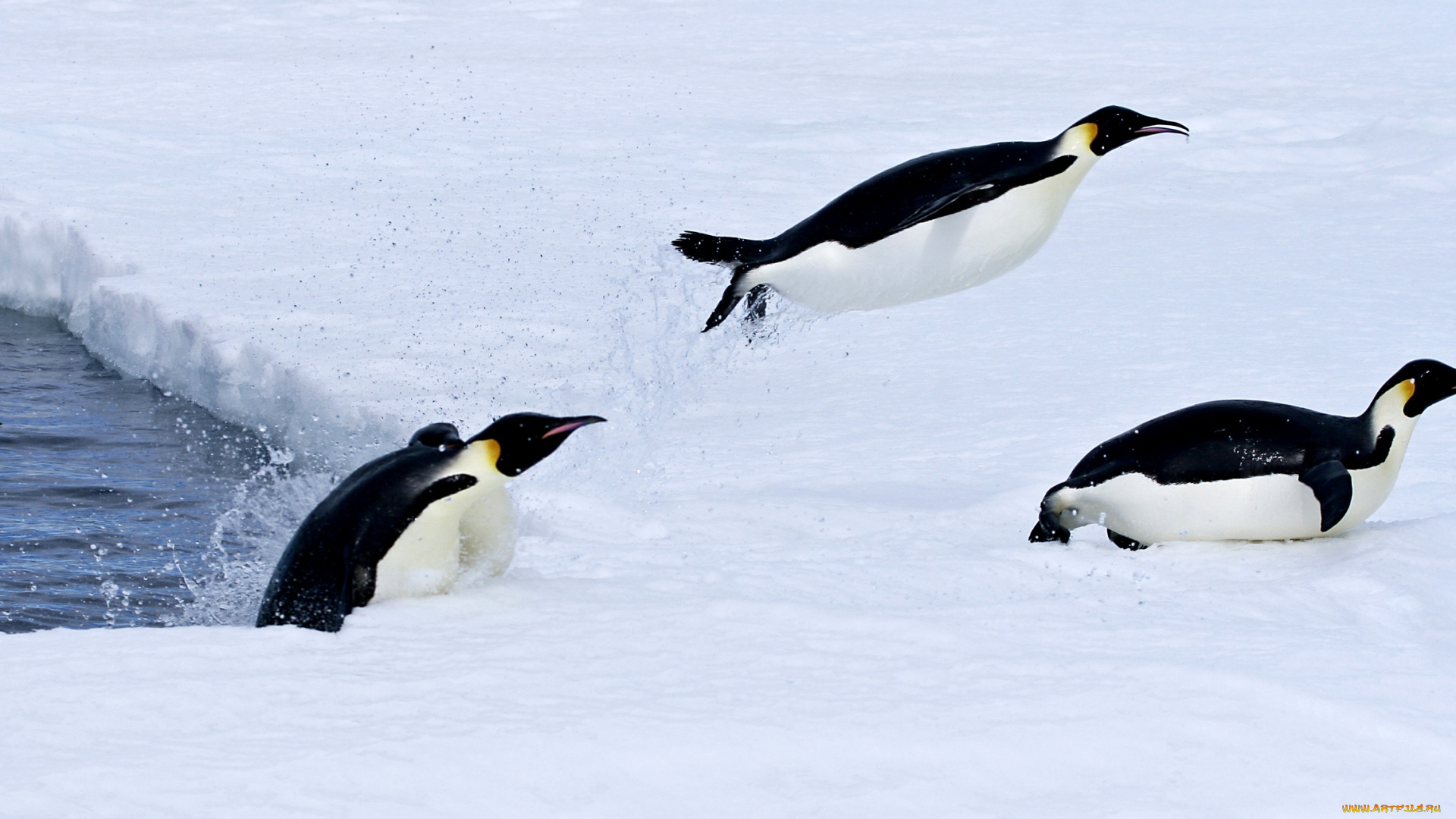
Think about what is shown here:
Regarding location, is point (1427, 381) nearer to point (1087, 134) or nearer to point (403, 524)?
point (1087, 134)

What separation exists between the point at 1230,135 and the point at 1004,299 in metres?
3.27

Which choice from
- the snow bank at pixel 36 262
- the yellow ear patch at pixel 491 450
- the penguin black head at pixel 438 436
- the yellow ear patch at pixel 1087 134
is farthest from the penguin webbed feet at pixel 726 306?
the snow bank at pixel 36 262

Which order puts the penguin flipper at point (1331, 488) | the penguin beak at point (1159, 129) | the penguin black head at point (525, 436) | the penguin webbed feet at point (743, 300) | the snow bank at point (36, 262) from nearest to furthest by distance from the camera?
the penguin black head at point (525, 436) < the penguin flipper at point (1331, 488) < the penguin beak at point (1159, 129) < the penguin webbed feet at point (743, 300) < the snow bank at point (36, 262)

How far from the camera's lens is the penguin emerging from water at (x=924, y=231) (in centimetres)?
397

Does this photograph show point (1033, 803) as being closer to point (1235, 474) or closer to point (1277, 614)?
point (1277, 614)

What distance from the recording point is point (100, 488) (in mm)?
4168

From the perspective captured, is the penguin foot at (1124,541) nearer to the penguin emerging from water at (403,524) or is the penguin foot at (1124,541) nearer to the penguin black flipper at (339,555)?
the penguin emerging from water at (403,524)

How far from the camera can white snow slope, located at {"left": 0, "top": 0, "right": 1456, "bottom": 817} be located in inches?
73.9

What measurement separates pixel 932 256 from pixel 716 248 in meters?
0.58

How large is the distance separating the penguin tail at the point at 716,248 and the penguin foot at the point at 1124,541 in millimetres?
1424

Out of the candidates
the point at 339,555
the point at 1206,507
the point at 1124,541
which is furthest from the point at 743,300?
the point at 339,555

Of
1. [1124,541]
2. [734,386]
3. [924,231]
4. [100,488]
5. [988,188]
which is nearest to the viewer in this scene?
[1124,541]

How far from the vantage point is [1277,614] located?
2482 mm

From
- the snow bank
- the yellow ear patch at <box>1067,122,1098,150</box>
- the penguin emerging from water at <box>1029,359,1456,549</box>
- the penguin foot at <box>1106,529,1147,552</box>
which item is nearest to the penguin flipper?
the penguin emerging from water at <box>1029,359,1456,549</box>
